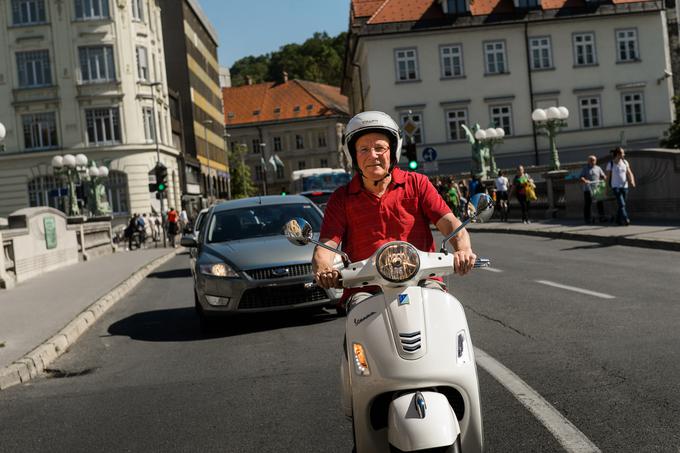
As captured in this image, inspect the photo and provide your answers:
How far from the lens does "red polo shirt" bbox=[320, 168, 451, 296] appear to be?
15.2ft

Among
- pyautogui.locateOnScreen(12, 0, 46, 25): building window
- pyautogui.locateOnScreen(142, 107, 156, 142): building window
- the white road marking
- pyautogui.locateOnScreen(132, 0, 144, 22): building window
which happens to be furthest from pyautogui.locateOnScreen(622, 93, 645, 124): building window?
the white road marking

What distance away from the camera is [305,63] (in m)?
136

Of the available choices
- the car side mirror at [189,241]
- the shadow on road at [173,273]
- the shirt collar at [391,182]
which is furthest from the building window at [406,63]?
the shirt collar at [391,182]

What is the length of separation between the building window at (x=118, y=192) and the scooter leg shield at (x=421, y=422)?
54.5 metres

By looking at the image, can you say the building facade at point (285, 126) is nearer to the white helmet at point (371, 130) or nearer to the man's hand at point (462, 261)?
the white helmet at point (371, 130)

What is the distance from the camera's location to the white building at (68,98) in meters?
56.5

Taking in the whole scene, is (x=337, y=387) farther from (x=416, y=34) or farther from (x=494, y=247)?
(x=416, y=34)

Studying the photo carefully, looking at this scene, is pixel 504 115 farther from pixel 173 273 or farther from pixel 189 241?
pixel 189 241

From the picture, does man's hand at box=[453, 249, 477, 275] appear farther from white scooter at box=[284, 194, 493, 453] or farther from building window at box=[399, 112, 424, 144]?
building window at box=[399, 112, 424, 144]

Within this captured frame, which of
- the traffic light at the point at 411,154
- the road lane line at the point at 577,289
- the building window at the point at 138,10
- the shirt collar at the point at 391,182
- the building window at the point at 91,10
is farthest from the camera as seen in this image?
the building window at the point at 138,10

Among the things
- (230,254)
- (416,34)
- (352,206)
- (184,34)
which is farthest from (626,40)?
(352,206)

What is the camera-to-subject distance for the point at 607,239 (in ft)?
65.2

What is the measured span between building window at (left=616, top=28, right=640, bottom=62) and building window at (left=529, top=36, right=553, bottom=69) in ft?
13.6

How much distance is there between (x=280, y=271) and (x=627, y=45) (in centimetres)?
5038
